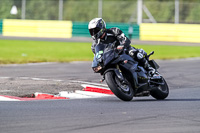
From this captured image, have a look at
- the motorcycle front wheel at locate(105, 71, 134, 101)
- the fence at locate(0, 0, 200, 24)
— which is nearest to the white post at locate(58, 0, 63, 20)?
the fence at locate(0, 0, 200, 24)

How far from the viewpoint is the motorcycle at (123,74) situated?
8.21 metres

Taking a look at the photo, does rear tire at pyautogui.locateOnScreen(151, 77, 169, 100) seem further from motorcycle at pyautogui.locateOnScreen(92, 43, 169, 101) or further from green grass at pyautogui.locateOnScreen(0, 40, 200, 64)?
green grass at pyautogui.locateOnScreen(0, 40, 200, 64)

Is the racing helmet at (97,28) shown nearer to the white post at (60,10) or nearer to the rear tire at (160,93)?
the rear tire at (160,93)

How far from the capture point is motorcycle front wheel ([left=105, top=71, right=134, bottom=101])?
8.16 metres

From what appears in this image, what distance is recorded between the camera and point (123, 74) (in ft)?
28.4

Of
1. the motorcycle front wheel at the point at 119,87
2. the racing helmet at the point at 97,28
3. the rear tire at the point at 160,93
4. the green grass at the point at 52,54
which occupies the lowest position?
the green grass at the point at 52,54

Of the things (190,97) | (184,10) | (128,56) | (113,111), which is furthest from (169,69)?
(184,10)

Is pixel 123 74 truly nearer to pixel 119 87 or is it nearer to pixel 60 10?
pixel 119 87

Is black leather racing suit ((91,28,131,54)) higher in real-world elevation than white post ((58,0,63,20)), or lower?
lower

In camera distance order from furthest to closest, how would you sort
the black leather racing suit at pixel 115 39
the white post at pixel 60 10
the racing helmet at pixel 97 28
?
the white post at pixel 60 10
the black leather racing suit at pixel 115 39
the racing helmet at pixel 97 28

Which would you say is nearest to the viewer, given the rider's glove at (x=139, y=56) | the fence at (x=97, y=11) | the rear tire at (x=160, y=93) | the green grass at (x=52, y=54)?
the rider's glove at (x=139, y=56)

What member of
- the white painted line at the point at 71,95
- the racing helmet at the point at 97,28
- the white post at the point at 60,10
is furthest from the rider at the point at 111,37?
the white post at the point at 60,10

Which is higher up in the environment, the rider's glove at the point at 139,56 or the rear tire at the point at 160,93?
the rider's glove at the point at 139,56

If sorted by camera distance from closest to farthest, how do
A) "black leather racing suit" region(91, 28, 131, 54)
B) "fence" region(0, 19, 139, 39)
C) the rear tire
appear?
"black leather racing suit" region(91, 28, 131, 54)
the rear tire
"fence" region(0, 19, 139, 39)
